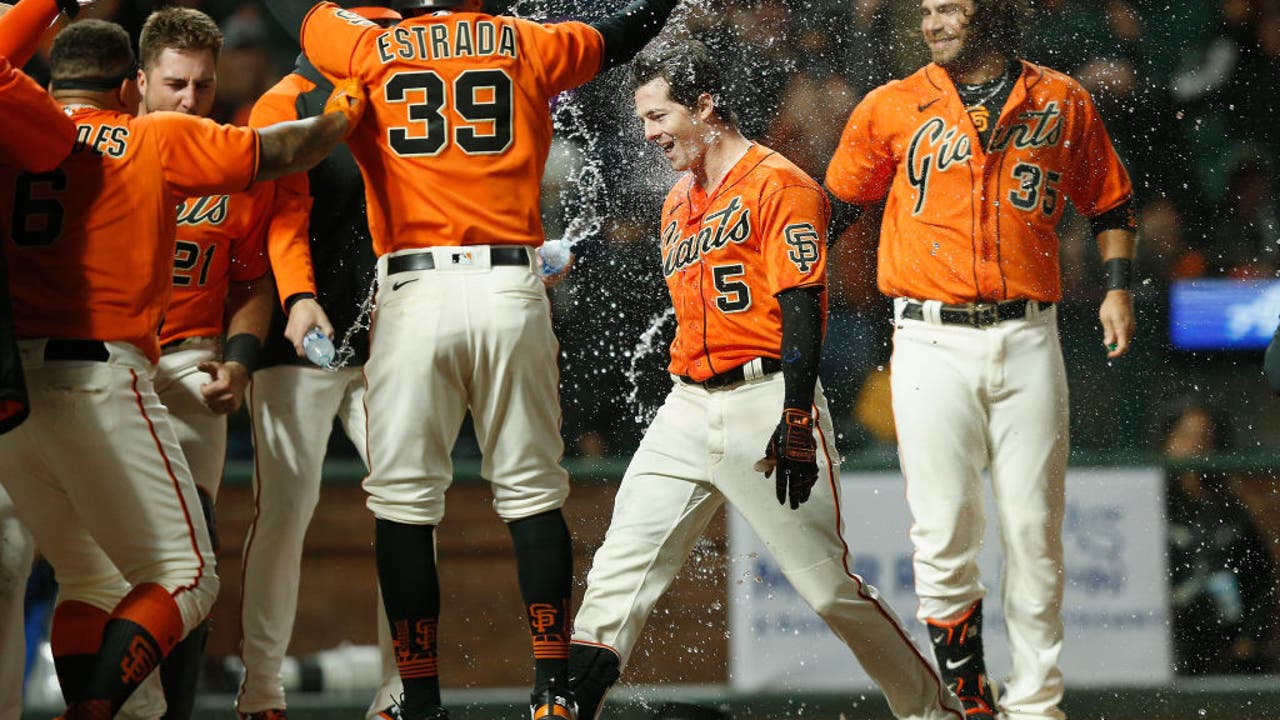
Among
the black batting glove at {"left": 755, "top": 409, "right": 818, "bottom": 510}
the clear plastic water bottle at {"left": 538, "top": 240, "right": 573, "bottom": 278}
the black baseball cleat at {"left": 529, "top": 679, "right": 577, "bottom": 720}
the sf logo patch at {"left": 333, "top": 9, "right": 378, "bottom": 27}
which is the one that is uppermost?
the sf logo patch at {"left": 333, "top": 9, "right": 378, "bottom": 27}

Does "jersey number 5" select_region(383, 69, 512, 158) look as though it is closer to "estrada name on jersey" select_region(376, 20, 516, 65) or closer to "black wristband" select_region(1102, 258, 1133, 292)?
"estrada name on jersey" select_region(376, 20, 516, 65)

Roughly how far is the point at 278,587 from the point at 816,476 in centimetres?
206

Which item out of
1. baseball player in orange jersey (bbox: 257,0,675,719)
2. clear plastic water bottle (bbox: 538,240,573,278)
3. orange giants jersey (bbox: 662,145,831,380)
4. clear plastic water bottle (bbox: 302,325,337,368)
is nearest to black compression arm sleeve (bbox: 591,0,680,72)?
baseball player in orange jersey (bbox: 257,0,675,719)

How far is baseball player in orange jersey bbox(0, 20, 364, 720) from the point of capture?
4070 mm

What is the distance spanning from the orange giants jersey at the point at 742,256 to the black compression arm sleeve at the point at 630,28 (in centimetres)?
46

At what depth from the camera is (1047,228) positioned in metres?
5.17

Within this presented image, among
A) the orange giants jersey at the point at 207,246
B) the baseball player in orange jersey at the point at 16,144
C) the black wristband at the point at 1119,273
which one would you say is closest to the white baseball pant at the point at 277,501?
the orange giants jersey at the point at 207,246

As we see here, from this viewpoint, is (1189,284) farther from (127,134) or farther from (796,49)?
(127,134)

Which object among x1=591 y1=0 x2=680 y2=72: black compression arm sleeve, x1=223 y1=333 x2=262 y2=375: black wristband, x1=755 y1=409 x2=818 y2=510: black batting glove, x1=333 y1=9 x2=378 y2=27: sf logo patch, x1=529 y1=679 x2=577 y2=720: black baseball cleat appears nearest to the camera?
x1=529 y1=679 x2=577 y2=720: black baseball cleat

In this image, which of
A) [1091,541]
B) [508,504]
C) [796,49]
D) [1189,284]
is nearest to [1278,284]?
[1189,284]

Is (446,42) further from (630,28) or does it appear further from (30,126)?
(30,126)

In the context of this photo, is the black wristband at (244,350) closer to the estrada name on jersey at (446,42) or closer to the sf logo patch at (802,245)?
the estrada name on jersey at (446,42)

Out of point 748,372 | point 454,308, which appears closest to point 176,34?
point 454,308

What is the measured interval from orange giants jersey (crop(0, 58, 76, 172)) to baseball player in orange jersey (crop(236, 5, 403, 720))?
3.76ft
